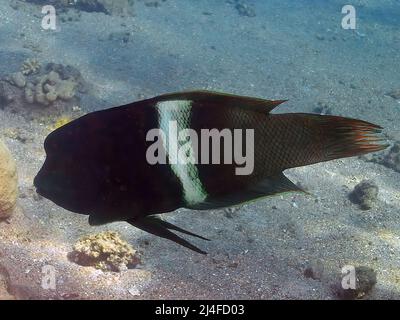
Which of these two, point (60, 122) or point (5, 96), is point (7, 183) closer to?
point (60, 122)

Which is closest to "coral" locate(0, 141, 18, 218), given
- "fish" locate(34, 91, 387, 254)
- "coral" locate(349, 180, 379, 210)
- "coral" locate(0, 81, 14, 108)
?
"fish" locate(34, 91, 387, 254)

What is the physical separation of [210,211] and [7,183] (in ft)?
7.63

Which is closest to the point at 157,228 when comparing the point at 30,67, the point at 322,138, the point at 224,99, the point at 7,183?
the point at 224,99

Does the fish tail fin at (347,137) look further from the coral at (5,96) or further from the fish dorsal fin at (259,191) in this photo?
the coral at (5,96)

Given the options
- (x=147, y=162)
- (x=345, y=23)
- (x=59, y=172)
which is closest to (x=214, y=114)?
(x=147, y=162)

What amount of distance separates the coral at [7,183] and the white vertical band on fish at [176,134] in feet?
10.8

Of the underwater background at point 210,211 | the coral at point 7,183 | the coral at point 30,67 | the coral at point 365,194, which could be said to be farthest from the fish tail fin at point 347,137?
the coral at point 30,67

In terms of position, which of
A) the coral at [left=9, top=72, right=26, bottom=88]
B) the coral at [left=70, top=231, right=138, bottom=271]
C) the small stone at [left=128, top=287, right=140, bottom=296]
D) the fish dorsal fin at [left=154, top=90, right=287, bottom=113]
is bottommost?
the small stone at [left=128, top=287, right=140, bottom=296]

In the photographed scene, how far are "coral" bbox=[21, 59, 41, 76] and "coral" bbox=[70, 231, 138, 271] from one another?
6.36m

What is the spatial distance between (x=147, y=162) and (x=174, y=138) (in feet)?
0.44

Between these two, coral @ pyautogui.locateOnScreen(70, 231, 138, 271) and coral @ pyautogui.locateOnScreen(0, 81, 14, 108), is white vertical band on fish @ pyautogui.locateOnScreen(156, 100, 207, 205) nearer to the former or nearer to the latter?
coral @ pyautogui.locateOnScreen(70, 231, 138, 271)

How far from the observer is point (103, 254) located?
4.32 meters

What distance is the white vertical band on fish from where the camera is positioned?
1.45m
